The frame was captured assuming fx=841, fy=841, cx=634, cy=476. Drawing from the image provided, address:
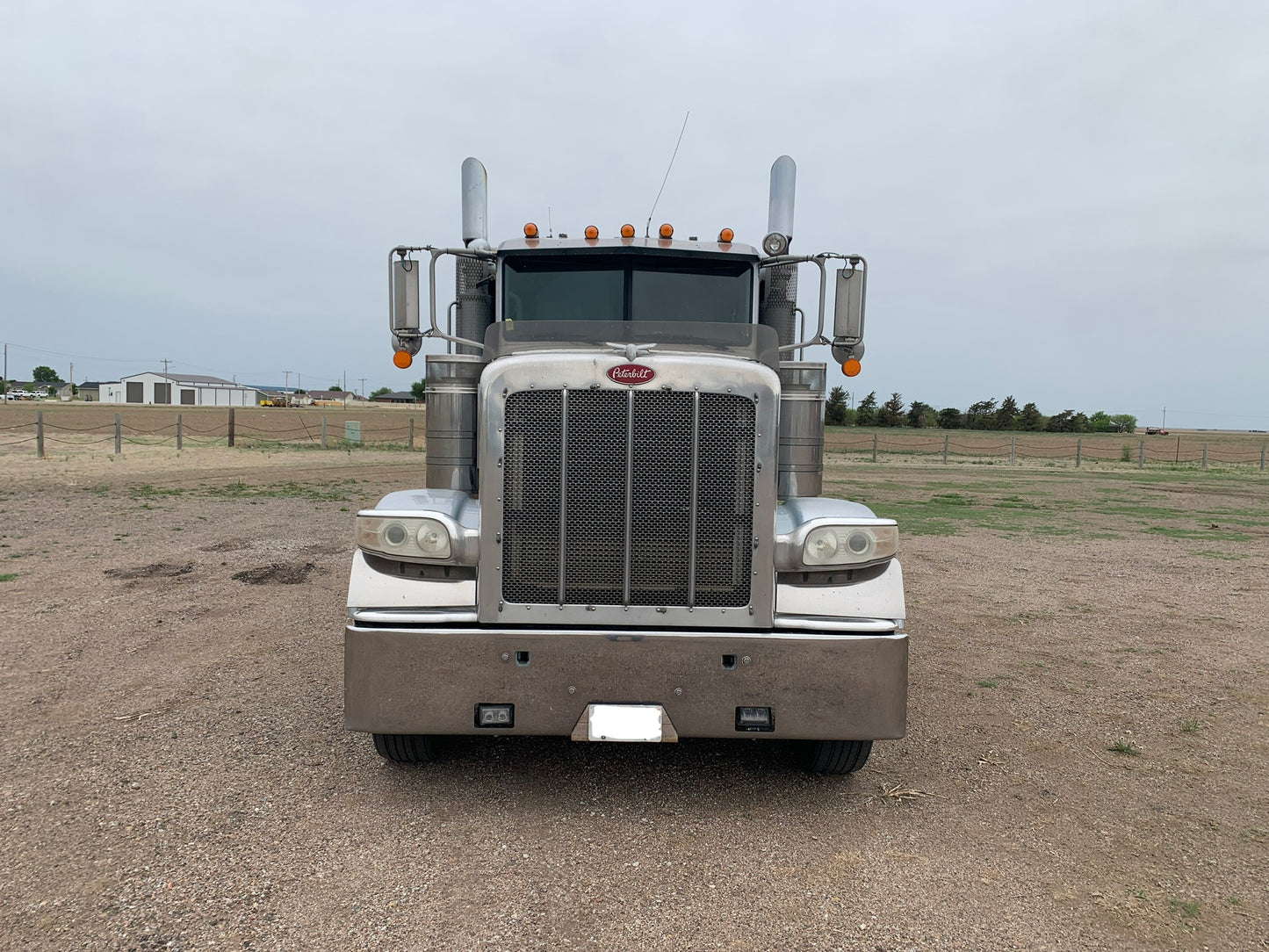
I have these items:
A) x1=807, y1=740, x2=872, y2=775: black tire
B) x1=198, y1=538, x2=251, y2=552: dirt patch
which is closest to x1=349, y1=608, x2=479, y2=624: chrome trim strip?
x1=807, y1=740, x2=872, y2=775: black tire

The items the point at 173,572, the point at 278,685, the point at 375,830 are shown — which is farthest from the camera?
the point at 173,572

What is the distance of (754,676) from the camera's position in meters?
3.41

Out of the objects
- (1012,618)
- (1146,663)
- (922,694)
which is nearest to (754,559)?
(922,694)

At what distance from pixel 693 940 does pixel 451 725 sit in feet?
4.17

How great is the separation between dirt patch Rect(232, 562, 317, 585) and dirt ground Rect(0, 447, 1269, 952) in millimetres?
750

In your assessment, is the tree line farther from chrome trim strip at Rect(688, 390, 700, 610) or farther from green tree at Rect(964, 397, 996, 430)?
chrome trim strip at Rect(688, 390, 700, 610)

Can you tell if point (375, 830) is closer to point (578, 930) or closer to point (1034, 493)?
point (578, 930)

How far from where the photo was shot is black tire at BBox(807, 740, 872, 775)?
3.73 m

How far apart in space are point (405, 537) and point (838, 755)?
214cm

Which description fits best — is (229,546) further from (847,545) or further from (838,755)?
(847,545)

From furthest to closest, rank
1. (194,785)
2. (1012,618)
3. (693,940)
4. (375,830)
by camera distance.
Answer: (1012,618)
(194,785)
(375,830)
(693,940)

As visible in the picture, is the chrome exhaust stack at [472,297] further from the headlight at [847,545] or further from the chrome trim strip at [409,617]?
the headlight at [847,545]

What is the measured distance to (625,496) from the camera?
11.2 feet

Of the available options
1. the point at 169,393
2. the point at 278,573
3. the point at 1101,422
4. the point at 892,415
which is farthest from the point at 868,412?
the point at 169,393
